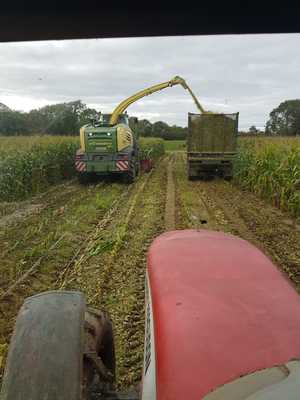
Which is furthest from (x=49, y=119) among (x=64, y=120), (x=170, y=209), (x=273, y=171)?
(x=273, y=171)

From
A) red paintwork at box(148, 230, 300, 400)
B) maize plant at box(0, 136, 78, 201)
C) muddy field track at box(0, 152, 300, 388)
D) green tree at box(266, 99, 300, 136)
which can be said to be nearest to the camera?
red paintwork at box(148, 230, 300, 400)

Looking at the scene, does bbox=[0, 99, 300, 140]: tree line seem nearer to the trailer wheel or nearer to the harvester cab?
the harvester cab

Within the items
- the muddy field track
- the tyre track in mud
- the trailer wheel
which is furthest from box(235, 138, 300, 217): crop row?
the trailer wheel

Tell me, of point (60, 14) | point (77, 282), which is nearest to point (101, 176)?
point (77, 282)

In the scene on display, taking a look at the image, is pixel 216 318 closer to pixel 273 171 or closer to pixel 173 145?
pixel 273 171

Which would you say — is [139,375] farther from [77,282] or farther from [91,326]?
[77,282]

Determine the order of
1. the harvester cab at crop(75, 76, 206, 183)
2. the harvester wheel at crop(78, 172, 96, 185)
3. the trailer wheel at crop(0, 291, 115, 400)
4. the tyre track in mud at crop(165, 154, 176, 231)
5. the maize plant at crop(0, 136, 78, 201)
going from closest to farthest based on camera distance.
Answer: the trailer wheel at crop(0, 291, 115, 400) → the tyre track in mud at crop(165, 154, 176, 231) → the maize plant at crop(0, 136, 78, 201) → the harvester cab at crop(75, 76, 206, 183) → the harvester wheel at crop(78, 172, 96, 185)

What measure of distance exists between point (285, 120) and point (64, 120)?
1485 centimetres

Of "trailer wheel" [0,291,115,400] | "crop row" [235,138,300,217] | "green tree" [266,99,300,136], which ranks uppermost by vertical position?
"green tree" [266,99,300,136]

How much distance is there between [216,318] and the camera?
5.21ft

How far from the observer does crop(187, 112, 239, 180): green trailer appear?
58.1 ft

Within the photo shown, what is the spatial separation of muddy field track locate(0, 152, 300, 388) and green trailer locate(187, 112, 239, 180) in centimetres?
341

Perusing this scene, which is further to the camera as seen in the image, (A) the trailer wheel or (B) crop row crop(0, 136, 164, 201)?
(B) crop row crop(0, 136, 164, 201)

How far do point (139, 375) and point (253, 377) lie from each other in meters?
2.48
